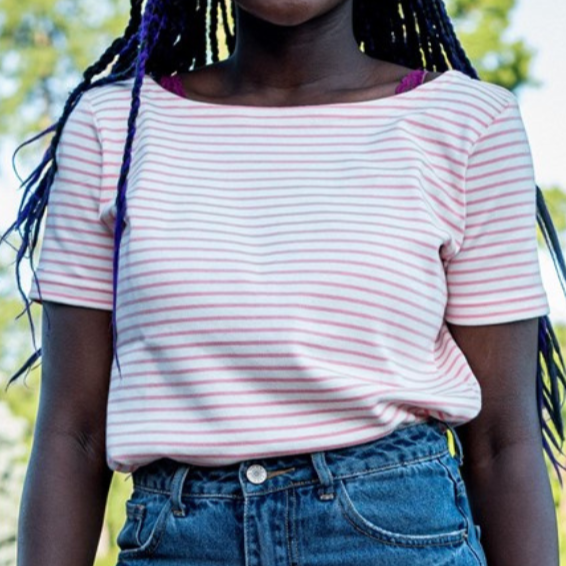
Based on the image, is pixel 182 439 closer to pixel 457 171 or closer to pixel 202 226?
pixel 202 226

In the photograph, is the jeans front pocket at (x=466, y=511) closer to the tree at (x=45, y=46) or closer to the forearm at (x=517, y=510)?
the forearm at (x=517, y=510)

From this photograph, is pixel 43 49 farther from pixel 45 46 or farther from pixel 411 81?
pixel 411 81

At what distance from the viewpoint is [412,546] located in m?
1.89

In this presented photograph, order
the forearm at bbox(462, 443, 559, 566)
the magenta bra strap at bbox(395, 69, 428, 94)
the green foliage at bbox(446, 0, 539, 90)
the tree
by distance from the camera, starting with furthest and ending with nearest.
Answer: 1. the tree
2. the green foliage at bbox(446, 0, 539, 90)
3. the magenta bra strap at bbox(395, 69, 428, 94)
4. the forearm at bbox(462, 443, 559, 566)

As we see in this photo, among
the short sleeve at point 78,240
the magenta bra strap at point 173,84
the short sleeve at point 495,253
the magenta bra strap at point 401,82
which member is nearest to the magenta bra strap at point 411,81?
the magenta bra strap at point 401,82

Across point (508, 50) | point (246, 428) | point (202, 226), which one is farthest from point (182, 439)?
point (508, 50)

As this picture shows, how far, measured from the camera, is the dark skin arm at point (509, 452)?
6.86ft

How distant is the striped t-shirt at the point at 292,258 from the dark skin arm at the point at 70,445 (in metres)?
0.05

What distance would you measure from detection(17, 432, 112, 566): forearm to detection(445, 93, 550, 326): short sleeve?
0.60 meters

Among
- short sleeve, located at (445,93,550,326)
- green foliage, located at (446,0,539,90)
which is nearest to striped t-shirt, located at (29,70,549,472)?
short sleeve, located at (445,93,550,326)

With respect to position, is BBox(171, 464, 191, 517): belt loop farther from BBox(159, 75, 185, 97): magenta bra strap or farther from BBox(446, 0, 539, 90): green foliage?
BBox(446, 0, 539, 90): green foliage

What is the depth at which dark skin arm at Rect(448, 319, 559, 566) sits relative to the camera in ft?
6.86

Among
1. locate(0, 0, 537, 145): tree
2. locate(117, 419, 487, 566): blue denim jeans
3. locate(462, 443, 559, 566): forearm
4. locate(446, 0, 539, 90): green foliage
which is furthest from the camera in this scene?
locate(0, 0, 537, 145): tree

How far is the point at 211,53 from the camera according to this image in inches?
98.7
